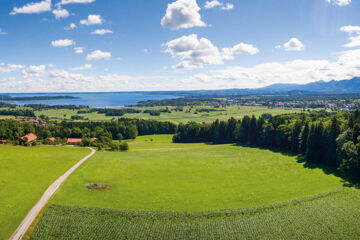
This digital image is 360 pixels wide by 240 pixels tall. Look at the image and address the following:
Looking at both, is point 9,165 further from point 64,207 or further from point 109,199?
point 109,199

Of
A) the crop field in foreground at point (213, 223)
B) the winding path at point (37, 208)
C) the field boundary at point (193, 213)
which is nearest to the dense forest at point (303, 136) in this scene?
the crop field in foreground at point (213, 223)

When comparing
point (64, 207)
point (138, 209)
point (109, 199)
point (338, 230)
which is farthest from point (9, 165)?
point (338, 230)

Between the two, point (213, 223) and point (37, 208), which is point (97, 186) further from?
point (213, 223)

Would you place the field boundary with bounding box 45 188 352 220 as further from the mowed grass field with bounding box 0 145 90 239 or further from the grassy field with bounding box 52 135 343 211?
the mowed grass field with bounding box 0 145 90 239

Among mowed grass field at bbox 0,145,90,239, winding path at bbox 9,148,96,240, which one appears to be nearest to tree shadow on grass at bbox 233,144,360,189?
winding path at bbox 9,148,96,240

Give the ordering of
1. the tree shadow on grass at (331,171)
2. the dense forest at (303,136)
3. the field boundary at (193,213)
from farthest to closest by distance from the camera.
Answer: the dense forest at (303,136)
the tree shadow on grass at (331,171)
the field boundary at (193,213)

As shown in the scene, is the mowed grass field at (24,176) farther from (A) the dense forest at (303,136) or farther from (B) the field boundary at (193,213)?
(A) the dense forest at (303,136)

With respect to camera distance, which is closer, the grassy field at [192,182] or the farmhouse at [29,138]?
the grassy field at [192,182]

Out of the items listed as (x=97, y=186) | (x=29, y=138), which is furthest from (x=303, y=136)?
(x=29, y=138)
